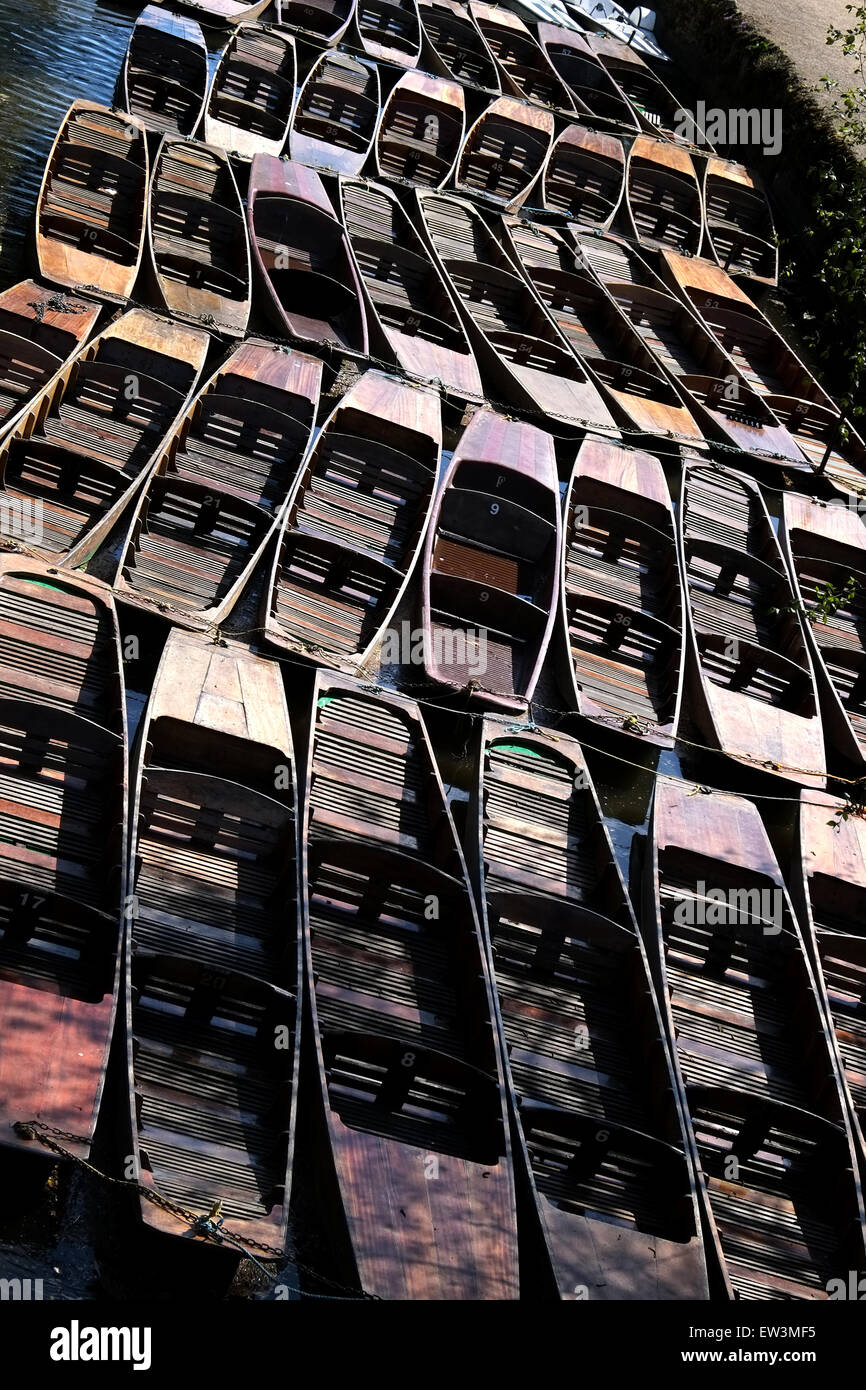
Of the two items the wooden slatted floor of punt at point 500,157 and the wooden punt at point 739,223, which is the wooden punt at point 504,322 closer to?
the wooden slatted floor of punt at point 500,157

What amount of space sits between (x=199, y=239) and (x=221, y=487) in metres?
6.65

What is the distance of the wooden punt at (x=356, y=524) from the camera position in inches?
635

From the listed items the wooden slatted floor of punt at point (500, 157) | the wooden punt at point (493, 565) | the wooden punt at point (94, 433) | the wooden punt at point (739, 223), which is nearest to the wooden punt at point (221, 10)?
the wooden slatted floor of punt at point (500, 157)

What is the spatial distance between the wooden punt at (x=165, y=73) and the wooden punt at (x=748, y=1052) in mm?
16183

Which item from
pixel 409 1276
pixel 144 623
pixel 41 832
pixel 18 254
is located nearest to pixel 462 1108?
pixel 409 1276

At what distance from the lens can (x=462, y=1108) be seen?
39.1ft

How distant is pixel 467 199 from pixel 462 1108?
18816 millimetres

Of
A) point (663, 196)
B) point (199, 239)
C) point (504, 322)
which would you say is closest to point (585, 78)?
point (663, 196)

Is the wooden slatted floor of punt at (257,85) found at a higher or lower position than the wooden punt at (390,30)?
lower

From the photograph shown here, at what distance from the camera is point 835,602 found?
60.4 feet

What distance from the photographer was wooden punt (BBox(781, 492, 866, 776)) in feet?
59.2

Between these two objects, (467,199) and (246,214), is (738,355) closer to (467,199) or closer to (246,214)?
(467,199)

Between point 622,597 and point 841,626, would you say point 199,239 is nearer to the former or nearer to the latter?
point 622,597
